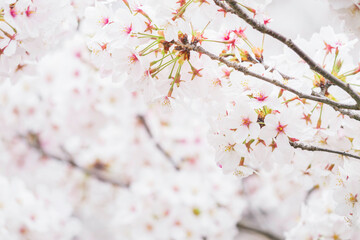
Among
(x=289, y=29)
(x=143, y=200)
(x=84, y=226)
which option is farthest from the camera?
(x=289, y=29)

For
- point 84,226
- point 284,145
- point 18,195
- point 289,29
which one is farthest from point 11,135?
point 289,29

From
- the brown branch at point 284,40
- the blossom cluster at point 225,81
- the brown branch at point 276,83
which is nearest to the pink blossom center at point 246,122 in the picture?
the blossom cluster at point 225,81

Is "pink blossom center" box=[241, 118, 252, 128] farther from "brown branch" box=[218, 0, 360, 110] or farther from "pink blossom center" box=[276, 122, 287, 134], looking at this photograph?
"brown branch" box=[218, 0, 360, 110]

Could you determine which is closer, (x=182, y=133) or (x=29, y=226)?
(x=29, y=226)

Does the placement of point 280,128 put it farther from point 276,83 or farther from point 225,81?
point 225,81

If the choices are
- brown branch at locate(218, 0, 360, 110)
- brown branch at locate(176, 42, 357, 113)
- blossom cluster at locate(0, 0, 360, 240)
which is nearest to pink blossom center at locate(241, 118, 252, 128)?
blossom cluster at locate(0, 0, 360, 240)

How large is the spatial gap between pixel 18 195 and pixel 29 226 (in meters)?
0.27

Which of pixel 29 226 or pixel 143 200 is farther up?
pixel 143 200

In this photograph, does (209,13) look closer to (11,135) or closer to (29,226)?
(29,226)

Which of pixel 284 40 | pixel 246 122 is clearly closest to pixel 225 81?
pixel 246 122

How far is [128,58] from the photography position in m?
1.21

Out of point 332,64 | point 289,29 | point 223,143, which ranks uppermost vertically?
point 289,29

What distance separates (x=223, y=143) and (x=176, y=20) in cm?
45

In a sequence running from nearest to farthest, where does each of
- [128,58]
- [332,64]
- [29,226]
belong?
[128,58] < [332,64] < [29,226]
